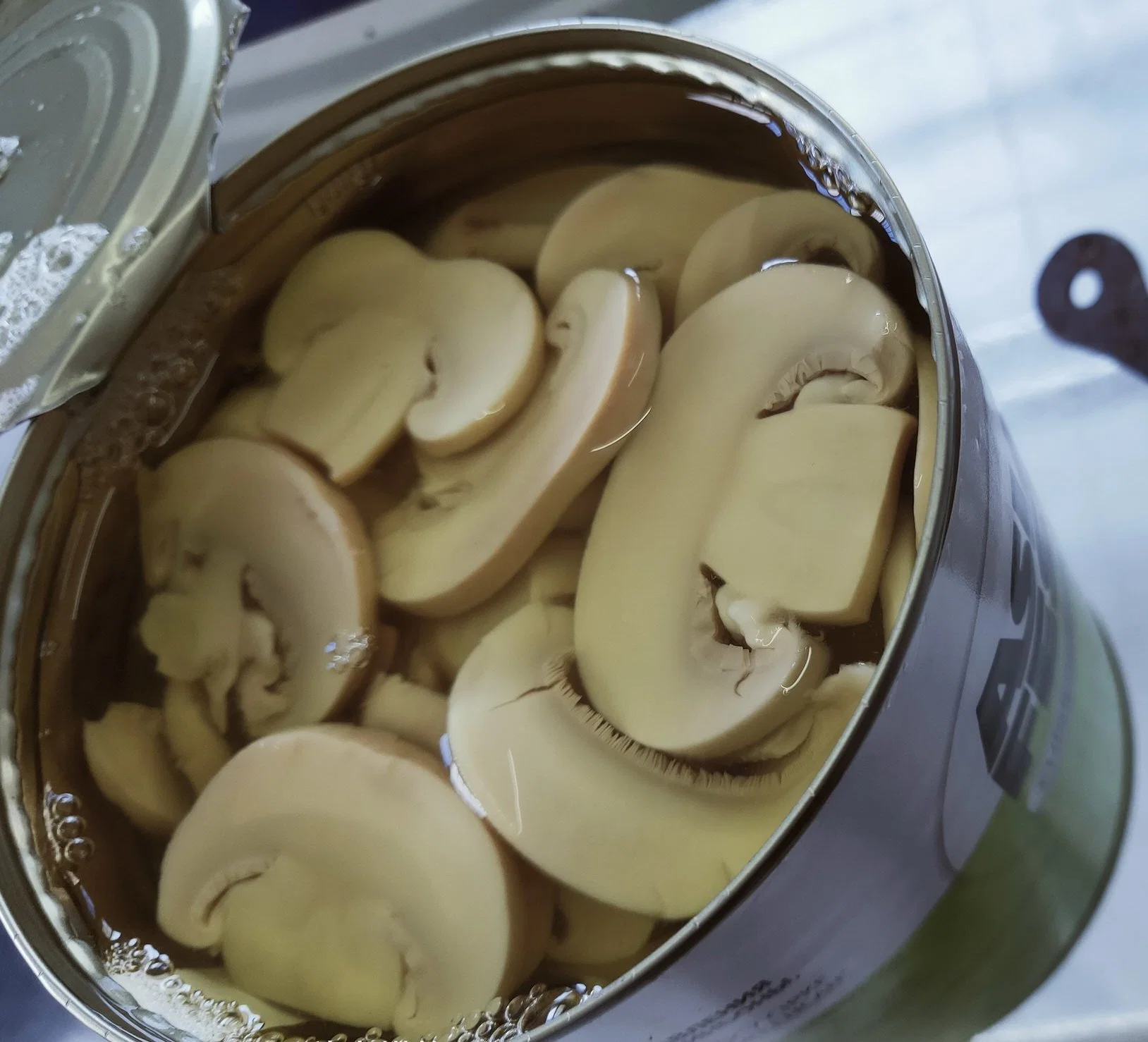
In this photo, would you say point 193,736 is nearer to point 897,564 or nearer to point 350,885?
point 350,885

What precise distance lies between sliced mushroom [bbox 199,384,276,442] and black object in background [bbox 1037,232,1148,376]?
1.49 feet

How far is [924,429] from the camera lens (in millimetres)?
415

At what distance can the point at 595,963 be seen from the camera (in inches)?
16.6

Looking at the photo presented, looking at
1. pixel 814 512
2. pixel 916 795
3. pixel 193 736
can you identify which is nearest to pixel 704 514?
pixel 814 512

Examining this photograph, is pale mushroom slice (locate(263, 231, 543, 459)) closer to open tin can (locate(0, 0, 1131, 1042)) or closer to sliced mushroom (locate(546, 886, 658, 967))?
open tin can (locate(0, 0, 1131, 1042))

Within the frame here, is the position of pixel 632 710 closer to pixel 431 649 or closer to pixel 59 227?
pixel 431 649

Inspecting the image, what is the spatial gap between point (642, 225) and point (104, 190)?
0.26m

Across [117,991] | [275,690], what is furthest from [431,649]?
[117,991]

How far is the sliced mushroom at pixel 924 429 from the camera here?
0.39 metres

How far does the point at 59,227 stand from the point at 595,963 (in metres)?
0.40

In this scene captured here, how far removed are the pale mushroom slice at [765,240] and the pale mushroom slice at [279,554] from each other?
200 mm

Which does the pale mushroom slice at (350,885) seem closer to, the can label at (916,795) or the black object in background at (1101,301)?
the can label at (916,795)

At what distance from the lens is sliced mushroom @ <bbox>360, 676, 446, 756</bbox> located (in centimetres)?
48

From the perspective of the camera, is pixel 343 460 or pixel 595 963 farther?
pixel 343 460
